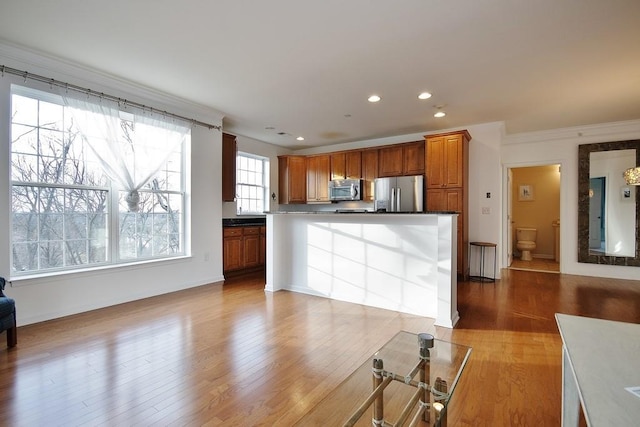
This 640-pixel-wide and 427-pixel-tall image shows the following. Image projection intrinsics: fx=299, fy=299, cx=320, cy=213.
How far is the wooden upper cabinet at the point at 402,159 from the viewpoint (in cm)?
563

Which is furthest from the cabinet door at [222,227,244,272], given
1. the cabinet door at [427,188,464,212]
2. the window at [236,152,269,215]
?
the cabinet door at [427,188,464,212]

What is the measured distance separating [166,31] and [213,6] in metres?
0.62

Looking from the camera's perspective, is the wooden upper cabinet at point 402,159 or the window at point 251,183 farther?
the window at point 251,183

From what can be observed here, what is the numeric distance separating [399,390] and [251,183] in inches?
221

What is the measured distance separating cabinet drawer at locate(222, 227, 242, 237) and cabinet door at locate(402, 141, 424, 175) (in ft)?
10.9

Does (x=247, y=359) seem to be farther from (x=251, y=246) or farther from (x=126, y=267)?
(x=251, y=246)

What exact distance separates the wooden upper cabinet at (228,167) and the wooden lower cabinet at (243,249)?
0.63 metres

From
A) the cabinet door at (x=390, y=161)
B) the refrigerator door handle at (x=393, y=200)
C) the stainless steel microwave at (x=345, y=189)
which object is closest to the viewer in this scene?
the refrigerator door handle at (x=393, y=200)

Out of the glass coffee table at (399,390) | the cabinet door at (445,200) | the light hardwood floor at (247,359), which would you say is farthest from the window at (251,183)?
the glass coffee table at (399,390)

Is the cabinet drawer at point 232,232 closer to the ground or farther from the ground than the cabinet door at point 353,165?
closer to the ground

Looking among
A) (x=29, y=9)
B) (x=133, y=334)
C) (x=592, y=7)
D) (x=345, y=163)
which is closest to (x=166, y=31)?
(x=29, y=9)

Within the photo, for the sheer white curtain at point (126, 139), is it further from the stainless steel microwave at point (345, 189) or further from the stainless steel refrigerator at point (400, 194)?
the stainless steel refrigerator at point (400, 194)

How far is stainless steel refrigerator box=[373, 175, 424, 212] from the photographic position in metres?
5.49

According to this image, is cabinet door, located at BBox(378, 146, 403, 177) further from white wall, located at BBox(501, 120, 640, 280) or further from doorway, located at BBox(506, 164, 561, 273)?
doorway, located at BBox(506, 164, 561, 273)
